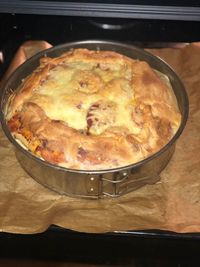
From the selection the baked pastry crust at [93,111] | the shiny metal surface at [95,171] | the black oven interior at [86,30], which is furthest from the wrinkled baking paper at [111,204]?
the black oven interior at [86,30]

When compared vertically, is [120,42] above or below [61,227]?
above

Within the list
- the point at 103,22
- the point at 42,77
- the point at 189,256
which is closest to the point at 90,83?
the point at 42,77

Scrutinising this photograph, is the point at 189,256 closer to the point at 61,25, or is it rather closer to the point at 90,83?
the point at 90,83

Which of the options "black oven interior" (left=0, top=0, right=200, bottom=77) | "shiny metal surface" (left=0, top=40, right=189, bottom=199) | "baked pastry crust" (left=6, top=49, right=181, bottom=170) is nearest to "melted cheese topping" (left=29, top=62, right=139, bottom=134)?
"baked pastry crust" (left=6, top=49, right=181, bottom=170)

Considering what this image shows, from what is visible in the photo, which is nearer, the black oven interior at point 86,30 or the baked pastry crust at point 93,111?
the baked pastry crust at point 93,111

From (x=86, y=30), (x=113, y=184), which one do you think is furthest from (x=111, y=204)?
(x=86, y=30)

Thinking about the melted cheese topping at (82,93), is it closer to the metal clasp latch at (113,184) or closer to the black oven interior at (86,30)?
the metal clasp latch at (113,184)

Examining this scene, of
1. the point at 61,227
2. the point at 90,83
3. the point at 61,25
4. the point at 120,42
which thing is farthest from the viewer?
the point at 61,25
